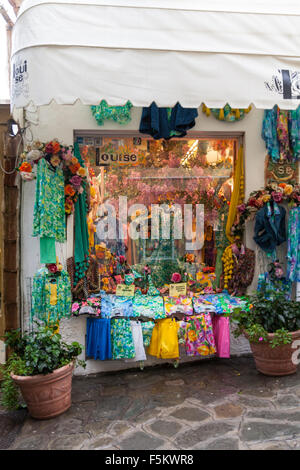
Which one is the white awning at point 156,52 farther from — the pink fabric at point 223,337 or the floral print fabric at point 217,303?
the pink fabric at point 223,337

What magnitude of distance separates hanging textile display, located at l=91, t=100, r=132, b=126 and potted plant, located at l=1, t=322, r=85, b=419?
2.52 metres

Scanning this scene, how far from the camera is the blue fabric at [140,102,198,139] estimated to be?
4242 mm

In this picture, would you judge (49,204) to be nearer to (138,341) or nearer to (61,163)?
(61,163)

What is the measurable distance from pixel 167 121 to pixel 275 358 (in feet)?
9.57

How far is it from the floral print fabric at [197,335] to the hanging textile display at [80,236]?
138cm

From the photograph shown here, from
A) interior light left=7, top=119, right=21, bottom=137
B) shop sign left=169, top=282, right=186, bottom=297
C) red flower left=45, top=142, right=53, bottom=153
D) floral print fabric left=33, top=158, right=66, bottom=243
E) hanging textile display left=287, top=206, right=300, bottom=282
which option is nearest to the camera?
floral print fabric left=33, top=158, right=66, bottom=243

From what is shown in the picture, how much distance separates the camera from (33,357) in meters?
3.30

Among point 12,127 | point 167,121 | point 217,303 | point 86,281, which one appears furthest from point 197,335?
point 12,127

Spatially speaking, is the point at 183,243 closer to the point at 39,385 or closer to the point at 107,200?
the point at 107,200

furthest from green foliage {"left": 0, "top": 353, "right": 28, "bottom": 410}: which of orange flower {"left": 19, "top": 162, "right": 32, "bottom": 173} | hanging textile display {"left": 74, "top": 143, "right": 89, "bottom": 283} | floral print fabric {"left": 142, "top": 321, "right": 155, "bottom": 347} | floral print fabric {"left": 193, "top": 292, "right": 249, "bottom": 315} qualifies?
floral print fabric {"left": 193, "top": 292, "right": 249, "bottom": 315}

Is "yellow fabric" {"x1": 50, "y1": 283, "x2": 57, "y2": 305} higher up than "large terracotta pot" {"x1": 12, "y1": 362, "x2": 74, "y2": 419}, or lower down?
higher up

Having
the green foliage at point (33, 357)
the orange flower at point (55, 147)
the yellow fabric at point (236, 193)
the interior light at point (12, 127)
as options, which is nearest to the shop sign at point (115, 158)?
the orange flower at point (55, 147)

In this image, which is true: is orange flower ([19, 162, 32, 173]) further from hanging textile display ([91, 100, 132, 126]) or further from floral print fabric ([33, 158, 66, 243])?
hanging textile display ([91, 100, 132, 126])

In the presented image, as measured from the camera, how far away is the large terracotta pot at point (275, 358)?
13.0 ft
